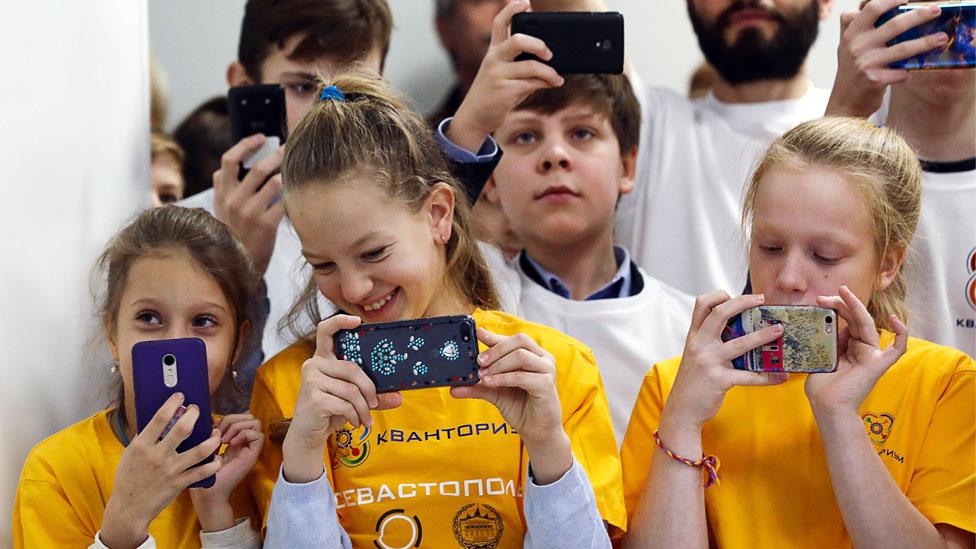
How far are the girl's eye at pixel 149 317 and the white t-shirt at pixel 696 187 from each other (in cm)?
96

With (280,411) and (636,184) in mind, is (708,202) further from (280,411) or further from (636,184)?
(280,411)

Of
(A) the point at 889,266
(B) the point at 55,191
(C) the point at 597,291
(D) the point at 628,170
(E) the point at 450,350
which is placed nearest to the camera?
(E) the point at 450,350

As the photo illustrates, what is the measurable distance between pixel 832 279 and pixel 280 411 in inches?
27.5

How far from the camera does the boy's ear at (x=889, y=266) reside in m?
1.46

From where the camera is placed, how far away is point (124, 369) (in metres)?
1.52

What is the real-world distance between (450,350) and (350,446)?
25 cm

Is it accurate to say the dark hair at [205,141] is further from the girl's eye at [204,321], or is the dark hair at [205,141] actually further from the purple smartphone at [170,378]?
the purple smartphone at [170,378]

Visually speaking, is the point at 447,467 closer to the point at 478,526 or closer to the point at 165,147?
the point at 478,526

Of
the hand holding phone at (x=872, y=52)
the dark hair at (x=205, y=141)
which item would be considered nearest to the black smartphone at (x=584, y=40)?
the hand holding phone at (x=872, y=52)

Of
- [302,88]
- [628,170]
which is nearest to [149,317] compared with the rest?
[302,88]

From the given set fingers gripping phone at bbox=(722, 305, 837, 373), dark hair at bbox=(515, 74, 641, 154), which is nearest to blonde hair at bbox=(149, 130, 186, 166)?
dark hair at bbox=(515, 74, 641, 154)

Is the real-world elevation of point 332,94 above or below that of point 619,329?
above

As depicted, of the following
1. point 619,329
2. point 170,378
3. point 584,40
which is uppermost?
point 584,40

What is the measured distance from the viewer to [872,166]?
1.45 meters
